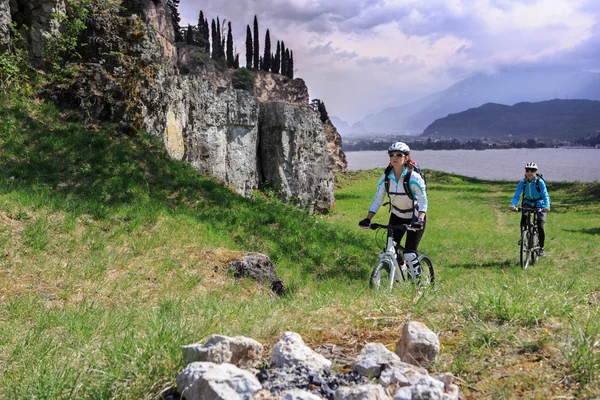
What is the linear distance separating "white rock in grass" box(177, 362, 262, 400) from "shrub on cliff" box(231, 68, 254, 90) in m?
68.2

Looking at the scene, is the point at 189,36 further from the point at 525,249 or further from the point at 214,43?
the point at 525,249

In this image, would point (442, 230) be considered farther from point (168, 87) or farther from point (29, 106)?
point (29, 106)

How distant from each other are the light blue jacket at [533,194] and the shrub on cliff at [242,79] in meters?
60.4

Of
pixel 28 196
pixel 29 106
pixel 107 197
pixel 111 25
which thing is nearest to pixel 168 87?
pixel 111 25

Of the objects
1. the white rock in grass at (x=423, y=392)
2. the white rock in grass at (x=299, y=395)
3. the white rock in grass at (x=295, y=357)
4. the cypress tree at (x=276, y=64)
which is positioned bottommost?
the white rock in grass at (x=295, y=357)

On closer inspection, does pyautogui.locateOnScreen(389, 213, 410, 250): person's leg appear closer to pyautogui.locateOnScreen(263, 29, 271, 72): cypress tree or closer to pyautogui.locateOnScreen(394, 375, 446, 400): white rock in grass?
pyautogui.locateOnScreen(394, 375, 446, 400): white rock in grass

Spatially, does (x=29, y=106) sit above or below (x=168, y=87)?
below

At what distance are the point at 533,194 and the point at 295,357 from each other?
10.9 m

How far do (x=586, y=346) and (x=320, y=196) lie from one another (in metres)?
23.8

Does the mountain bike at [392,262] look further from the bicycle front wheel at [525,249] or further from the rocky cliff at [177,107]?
the rocky cliff at [177,107]

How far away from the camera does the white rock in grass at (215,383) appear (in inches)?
91.4

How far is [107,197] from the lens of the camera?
33.9ft

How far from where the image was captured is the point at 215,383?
7.68 feet

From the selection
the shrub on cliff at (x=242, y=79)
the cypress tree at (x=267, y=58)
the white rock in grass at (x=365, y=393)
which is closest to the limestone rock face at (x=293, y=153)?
the white rock in grass at (x=365, y=393)
